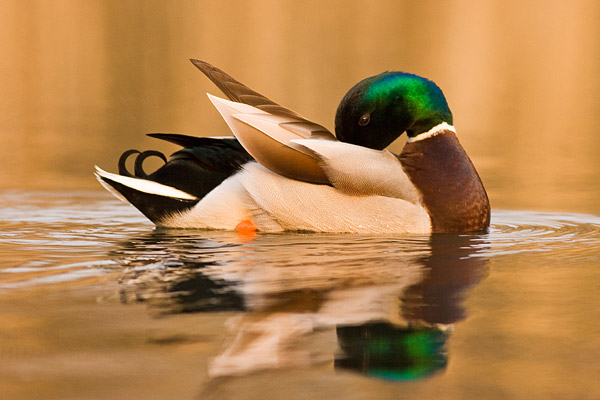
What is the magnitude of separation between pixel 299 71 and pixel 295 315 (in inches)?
614

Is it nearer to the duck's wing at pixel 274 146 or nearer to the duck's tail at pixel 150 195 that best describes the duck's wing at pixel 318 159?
the duck's wing at pixel 274 146

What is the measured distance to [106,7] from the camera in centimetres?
2819

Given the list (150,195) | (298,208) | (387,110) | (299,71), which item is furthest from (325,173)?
(299,71)

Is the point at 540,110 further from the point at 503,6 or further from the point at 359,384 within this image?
the point at 503,6

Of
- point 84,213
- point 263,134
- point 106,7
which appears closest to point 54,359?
point 263,134

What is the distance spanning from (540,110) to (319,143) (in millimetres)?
10004

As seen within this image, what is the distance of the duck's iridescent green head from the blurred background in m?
1.34

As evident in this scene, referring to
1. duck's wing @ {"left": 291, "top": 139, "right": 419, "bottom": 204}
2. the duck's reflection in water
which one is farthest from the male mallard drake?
the duck's reflection in water

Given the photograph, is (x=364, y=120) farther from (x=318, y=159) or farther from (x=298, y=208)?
(x=298, y=208)

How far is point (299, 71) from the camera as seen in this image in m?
19.4

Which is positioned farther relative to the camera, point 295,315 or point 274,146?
point 274,146

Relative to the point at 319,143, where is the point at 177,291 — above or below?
below

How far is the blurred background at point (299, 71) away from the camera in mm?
10008

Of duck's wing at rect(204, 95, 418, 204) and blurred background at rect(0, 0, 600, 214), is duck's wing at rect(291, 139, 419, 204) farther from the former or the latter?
blurred background at rect(0, 0, 600, 214)
